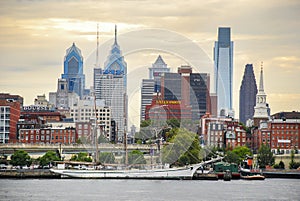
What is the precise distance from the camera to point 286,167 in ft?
478

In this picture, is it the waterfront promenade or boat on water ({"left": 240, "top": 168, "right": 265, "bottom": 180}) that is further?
the waterfront promenade

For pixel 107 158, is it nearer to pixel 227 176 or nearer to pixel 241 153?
pixel 241 153

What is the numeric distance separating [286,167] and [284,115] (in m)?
38.4

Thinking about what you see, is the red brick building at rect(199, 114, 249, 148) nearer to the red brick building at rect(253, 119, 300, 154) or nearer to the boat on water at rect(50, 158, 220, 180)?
the red brick building at rect(253, 119, 300, 154)

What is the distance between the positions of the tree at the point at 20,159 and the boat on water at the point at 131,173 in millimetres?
8769

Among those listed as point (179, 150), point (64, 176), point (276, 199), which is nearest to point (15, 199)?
point (276, 199)

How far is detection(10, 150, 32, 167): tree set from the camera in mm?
127438

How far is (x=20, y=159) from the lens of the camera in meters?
128

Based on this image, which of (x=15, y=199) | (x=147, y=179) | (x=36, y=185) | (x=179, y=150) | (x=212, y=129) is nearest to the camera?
(x=15, y=199)

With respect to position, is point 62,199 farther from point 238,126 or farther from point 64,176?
point 238,126

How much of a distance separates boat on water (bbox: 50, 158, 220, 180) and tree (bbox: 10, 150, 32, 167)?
877cm

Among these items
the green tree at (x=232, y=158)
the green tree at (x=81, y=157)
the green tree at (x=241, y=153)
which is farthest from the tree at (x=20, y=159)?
the green tree at (x=241, y=153)

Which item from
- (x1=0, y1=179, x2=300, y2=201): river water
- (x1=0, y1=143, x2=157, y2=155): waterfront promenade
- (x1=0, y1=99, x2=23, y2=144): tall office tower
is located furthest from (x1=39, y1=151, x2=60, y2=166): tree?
(x1=0, y1=99, x2=23, y2=144): tall office tower

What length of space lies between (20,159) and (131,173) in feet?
49.2
